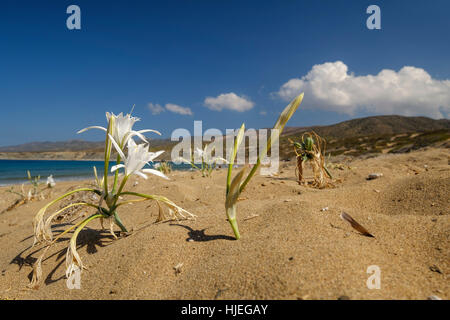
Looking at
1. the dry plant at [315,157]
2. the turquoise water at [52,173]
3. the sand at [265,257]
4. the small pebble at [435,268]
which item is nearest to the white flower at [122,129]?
the sand at [265,257]

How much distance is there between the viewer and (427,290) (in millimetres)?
880

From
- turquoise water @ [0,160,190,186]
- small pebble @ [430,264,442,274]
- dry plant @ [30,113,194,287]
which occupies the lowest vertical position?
turquoise water @ [0,160,190,186]

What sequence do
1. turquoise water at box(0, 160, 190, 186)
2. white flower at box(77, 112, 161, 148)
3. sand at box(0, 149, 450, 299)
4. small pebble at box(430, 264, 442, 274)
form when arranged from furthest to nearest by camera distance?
1. turquoise water at box(0, 160, 190, 186)
2. white flower at box(77, 112, 161, 148)
3. small pebble at box(430, 264, 442, 274)
4. sand at box(0, 149, 450, 299)

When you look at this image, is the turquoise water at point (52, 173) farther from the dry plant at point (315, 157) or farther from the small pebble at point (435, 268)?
the small pebble at point (435, 268)

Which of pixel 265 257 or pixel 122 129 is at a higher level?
pixel 122 129

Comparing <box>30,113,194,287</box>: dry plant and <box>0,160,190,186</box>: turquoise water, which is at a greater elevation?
<box>30,113,194,287</box>: dry plant

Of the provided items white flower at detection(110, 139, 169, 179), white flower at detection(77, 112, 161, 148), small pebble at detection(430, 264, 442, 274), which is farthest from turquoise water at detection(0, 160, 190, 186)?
small pebble at detection(430, 264, 442, 274)

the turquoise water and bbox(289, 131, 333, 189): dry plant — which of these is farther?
the turquoise water

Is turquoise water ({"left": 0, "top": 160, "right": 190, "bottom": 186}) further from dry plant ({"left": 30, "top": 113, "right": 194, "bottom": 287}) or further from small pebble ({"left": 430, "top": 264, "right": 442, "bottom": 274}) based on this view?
small pebble ({"left": 430, "top": 264, "right": 442, "bottom": 274})

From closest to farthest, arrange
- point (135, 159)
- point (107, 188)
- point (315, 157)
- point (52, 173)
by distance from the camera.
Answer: point (135, 159)
point (107, 188)
point (315, 157)
point (52, 173)

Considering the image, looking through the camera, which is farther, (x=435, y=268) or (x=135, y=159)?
(x=135, y=159)

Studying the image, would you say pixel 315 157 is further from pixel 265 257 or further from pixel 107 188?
pixel 107 188

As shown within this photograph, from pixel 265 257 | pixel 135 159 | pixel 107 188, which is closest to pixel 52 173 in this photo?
pixel 107 188
